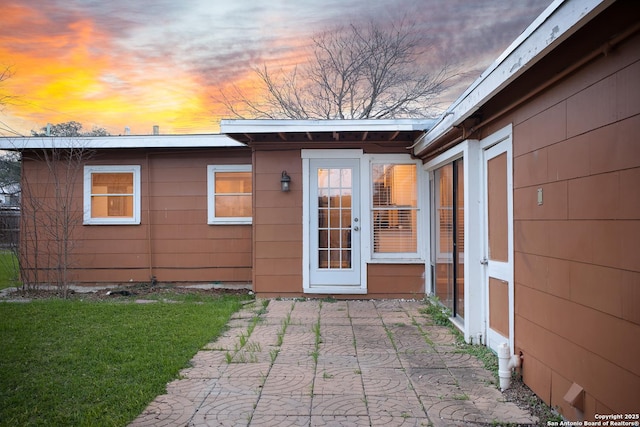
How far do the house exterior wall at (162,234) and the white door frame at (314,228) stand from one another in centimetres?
172

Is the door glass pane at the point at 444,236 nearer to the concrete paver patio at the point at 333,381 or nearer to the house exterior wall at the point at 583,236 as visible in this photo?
the concrete paver patio at the point at 333,381

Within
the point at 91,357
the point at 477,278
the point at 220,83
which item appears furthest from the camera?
the point at 220,83

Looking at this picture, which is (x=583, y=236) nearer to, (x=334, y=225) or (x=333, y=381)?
(x=333, y=381)

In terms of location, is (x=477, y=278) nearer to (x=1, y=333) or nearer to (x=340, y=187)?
(x=340, y=187)

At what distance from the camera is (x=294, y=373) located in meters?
3.92

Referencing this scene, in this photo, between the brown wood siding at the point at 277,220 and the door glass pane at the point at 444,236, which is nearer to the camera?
the door glass pane at the point at 444,236

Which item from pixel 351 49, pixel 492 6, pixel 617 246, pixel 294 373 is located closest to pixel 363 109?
pixel 351 49

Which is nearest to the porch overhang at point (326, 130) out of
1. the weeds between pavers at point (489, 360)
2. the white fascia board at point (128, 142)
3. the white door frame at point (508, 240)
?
the white fascia board at point (128, 142)

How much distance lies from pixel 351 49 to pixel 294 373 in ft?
43.0

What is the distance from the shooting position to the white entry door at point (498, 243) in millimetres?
3811

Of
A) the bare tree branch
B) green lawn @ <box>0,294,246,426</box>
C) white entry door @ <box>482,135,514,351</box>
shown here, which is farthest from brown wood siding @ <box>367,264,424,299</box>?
the bare tree branch

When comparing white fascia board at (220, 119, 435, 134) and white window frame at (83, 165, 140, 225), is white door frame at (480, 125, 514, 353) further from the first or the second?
white window frame at (83, 165, 140, 225)

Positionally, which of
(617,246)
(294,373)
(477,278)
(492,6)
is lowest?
(294,373)

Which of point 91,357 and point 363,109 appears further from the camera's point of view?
point 363,109
